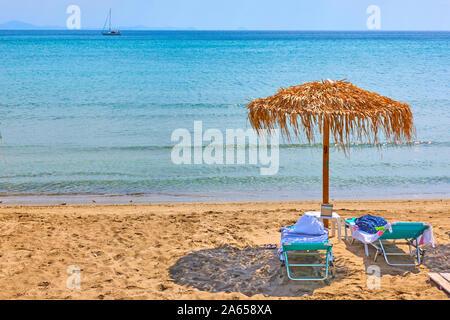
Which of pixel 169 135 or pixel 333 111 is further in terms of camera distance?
pixel 169 135

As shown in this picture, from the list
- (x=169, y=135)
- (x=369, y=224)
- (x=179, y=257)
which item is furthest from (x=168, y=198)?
(x=169, y=135)

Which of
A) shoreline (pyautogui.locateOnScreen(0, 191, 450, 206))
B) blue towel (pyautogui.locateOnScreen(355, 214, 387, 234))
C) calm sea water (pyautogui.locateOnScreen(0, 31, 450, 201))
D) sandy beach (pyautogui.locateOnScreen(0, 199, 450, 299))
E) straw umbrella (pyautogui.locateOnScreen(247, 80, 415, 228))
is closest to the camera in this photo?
sandy beach (pyautogui.locateOnScreen(0, 199, 450, 299))

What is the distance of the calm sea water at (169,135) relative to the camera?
1123 centimetres

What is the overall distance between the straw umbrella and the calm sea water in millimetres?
1589

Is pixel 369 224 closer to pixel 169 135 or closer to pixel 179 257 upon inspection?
pixel 179 257

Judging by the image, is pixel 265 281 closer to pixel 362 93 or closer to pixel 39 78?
pixel 362 93

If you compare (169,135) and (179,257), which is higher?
(169,135)

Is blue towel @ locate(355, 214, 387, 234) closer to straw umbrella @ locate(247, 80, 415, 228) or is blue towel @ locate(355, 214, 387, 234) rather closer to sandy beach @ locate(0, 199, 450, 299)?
sandy beach @ locate(0, 199, 450, 299)

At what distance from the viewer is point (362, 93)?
20.3 feet

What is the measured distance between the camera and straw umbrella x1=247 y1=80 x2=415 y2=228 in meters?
5.84

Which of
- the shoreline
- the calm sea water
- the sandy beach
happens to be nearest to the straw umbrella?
the calm sea water

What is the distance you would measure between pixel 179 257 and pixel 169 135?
35.5 ft

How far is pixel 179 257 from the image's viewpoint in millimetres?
6320
